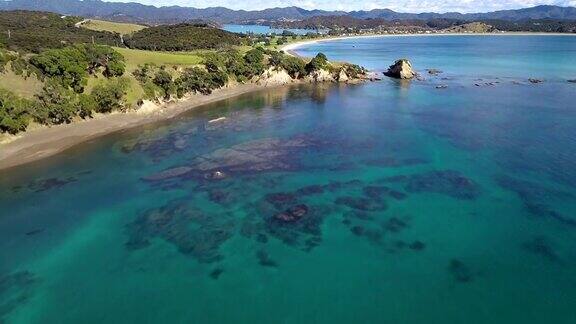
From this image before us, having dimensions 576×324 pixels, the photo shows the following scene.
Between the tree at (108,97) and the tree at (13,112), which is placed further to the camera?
the tree at (108,97)

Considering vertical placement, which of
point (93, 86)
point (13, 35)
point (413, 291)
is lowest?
point (413, 291)

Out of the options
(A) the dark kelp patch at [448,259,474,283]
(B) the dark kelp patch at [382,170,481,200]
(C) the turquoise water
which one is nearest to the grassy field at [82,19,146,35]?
(C) the turquoise water

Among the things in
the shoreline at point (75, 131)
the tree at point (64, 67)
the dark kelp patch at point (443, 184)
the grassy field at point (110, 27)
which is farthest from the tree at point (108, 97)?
the grassy field at point (110, 27)

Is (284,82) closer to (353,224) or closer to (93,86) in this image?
(93,86)

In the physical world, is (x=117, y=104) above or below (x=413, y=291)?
above

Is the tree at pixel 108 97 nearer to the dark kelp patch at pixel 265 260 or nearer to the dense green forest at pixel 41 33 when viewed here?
the dense green forest at pixel 41 33

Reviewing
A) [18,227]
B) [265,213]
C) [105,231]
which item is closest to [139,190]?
[105,231]
